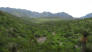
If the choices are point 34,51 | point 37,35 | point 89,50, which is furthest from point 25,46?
point 37,35

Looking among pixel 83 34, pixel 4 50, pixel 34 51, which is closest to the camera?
pixel 83 34

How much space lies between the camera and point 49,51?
65.2 m

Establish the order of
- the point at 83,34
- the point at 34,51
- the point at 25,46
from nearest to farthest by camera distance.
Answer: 1. the point at 83,34
2. the point at 34,51
3. the point at 25,46

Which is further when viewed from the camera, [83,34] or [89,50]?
[89,50]

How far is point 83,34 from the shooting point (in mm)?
33406

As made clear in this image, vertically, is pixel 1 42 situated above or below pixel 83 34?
below

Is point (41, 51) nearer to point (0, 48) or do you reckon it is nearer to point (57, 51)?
point (57, 51)

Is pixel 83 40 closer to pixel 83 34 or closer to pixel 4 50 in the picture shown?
pixel 83 34

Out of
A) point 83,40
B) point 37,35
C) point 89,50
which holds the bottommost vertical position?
point 37,35

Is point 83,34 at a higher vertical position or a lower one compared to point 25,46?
higher

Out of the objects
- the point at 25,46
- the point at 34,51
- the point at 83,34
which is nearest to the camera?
the point at 83,34

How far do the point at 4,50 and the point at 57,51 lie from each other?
2251 centimetres

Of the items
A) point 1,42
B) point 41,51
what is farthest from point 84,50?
point 1,42

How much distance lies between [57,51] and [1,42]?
24606 mm
